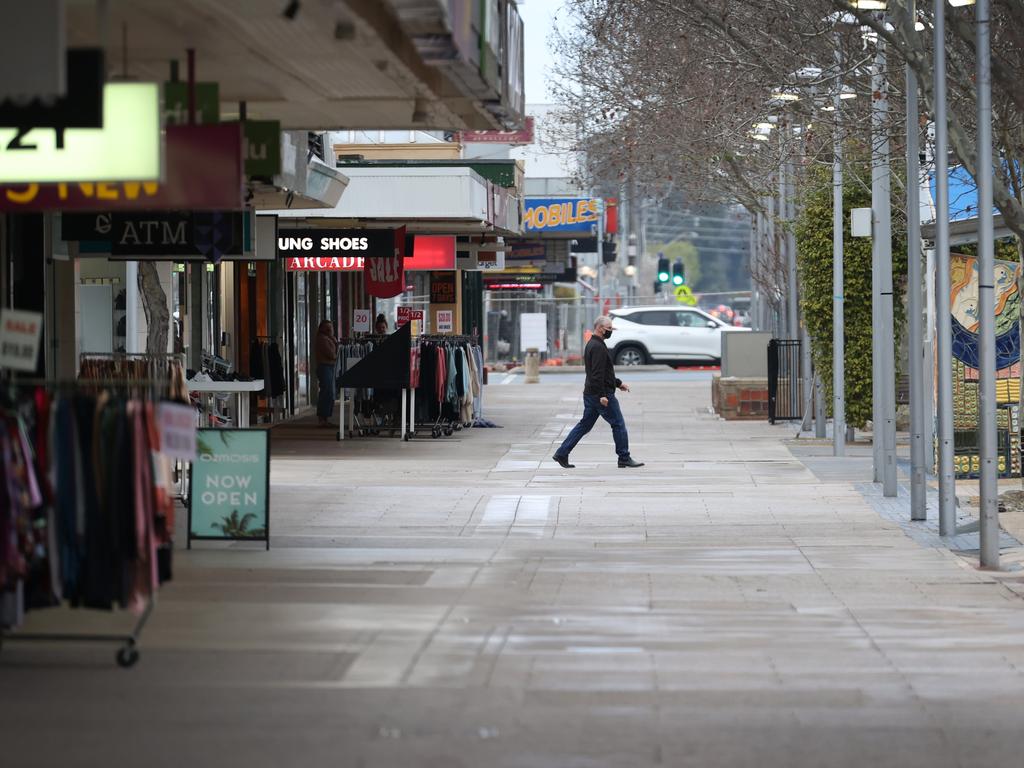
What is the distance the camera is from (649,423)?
2905 centimetres

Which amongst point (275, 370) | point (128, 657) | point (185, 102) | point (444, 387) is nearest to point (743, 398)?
point (444, 387)

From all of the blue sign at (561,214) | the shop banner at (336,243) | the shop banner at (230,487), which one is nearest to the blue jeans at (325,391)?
the shop banner at (336,243)

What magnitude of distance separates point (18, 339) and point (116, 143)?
1112 millimetres

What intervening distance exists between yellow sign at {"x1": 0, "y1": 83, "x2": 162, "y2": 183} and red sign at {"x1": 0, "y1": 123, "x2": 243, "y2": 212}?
12.3 inches

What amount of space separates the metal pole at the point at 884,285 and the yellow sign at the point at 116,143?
411 inches

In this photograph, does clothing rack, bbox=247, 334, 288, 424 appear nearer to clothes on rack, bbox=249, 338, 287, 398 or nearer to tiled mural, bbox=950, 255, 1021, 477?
clothes on rack, bbox=249, 338, 287, 398

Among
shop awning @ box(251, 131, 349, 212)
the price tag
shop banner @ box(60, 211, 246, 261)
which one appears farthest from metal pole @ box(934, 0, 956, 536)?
the price tag

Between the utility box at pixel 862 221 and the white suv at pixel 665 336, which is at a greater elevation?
the utility box at pixel 862 221

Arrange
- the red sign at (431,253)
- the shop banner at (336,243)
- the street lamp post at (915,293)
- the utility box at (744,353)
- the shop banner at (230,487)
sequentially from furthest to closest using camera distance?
1. the utility box at (744,353)
2. the red sign at (431,253)
3. the shop banner at (336,243)
4. the street lamp post at (915,293)
5. the shop banner at (230,487)

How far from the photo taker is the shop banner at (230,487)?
12.6 meters

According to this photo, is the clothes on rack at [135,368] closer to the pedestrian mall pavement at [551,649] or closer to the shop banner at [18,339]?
the pedestrian mall pavement at [551,649]

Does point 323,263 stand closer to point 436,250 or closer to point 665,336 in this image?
point 436,250

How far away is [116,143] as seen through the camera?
8242mm

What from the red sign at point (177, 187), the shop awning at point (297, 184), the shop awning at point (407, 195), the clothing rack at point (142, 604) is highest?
the shop awning at point (407, 195)
